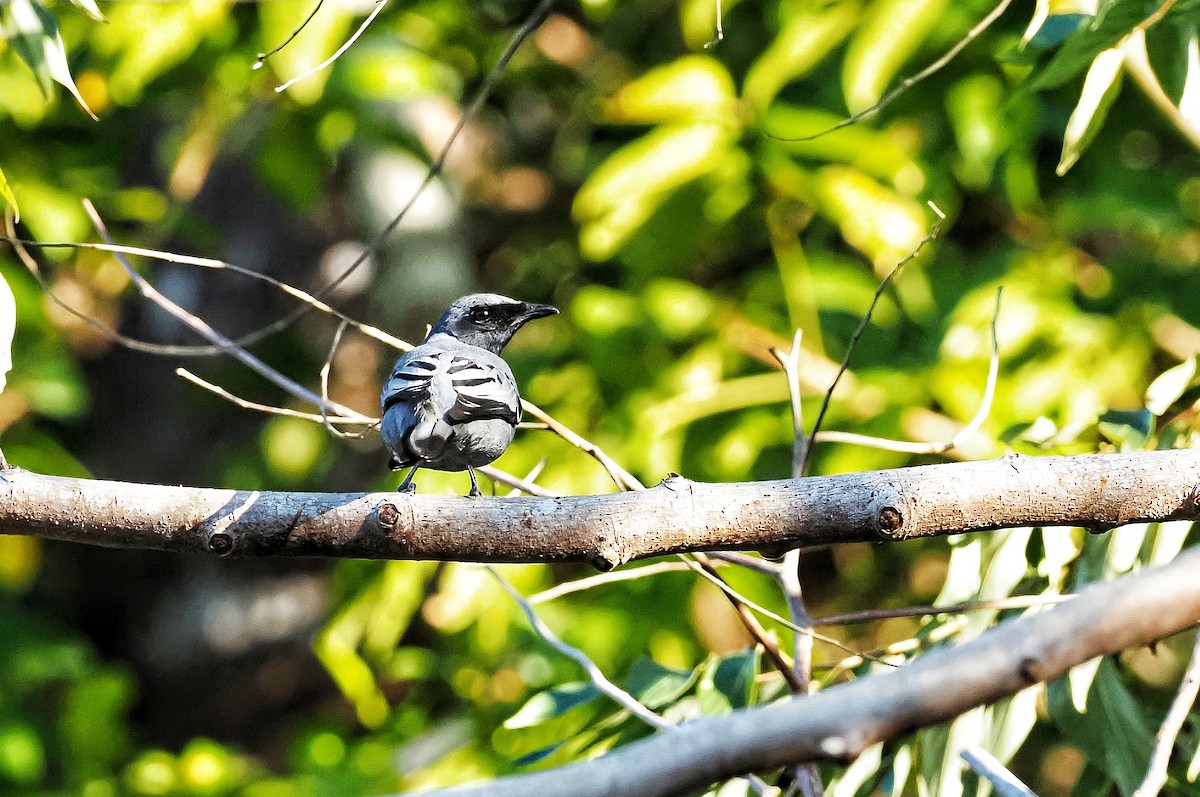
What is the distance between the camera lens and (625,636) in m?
2.83

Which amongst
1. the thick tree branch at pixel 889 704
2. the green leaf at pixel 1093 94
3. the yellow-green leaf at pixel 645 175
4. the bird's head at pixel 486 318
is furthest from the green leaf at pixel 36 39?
the green leaf at pixel 1093 94

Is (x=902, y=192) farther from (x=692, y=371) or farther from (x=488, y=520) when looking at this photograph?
(x=488, y=520)

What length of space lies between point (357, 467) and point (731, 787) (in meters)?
2.72

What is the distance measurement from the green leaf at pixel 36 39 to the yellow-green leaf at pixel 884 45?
1.49 m

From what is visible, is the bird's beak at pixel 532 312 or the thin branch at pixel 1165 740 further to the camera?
the bird's beak at pixel 532 312

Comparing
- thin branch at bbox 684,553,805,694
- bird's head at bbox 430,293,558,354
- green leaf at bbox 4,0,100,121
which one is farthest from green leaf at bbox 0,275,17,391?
thin branch at bbox 684,553,805,694

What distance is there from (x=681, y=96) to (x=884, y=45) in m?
0.48

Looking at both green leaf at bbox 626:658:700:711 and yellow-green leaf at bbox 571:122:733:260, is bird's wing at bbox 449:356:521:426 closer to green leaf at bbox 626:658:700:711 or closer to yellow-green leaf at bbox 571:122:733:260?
green leaf at bbox 626:658:700:711

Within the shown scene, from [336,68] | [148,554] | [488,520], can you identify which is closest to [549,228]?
[336,68]

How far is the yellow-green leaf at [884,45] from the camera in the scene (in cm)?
245

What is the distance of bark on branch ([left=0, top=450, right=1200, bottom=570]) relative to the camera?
1.40 meters

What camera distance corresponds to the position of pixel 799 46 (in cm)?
265

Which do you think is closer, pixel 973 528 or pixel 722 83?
pixel 973 528

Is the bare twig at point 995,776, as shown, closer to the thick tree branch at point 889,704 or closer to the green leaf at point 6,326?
the thick tree branch at point 889,704
